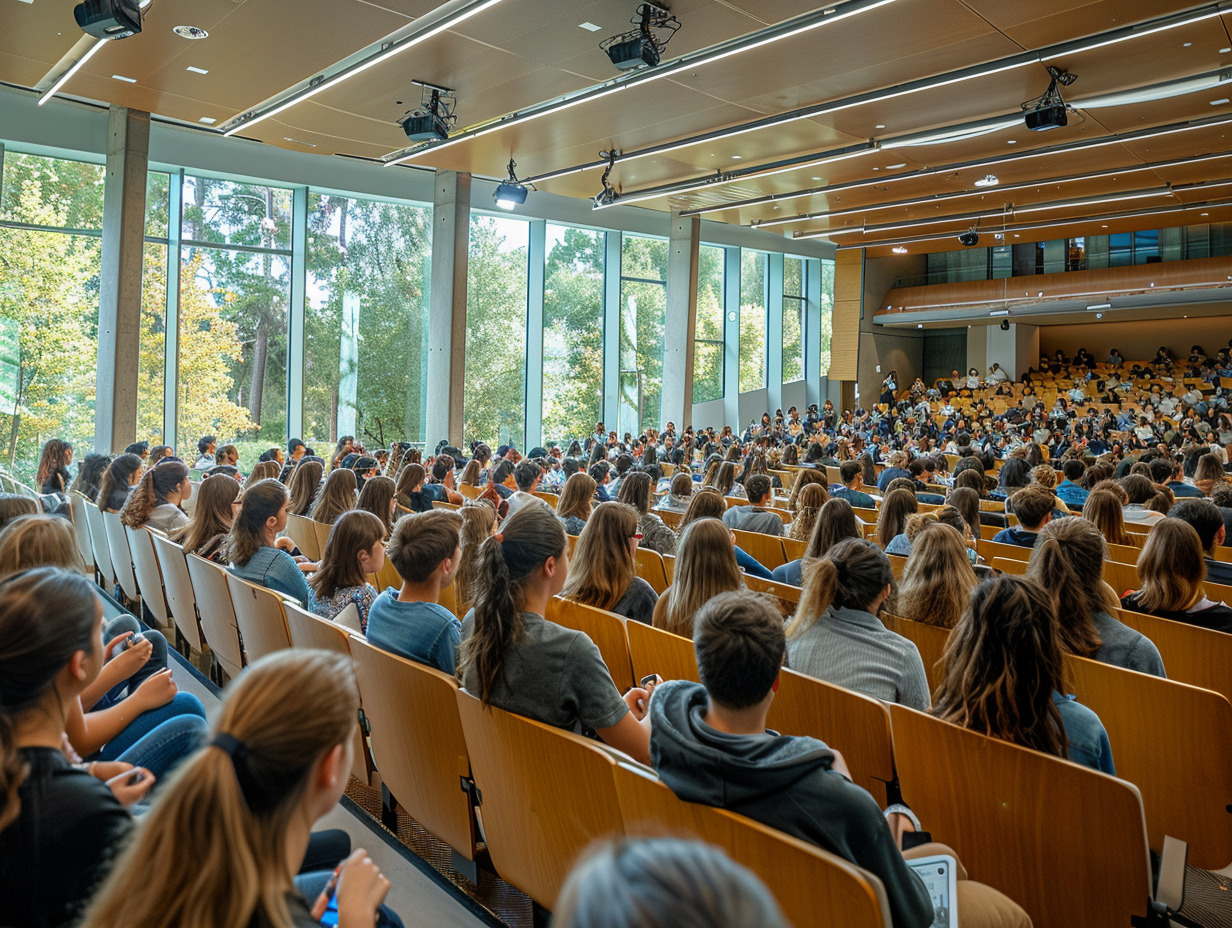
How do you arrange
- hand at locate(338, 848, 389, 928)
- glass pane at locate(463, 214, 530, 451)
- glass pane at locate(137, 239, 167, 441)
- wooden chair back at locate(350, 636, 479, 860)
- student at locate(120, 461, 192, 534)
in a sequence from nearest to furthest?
hand at locate(338, 848, 389, 928) < wooden chair back at locate(350, 636, 479, 860) < student at locate(120, 461, 192, 534) < glass pane at locate(137, 239, 167, 441) < glass pane at locate(463, 214, 530, 451)

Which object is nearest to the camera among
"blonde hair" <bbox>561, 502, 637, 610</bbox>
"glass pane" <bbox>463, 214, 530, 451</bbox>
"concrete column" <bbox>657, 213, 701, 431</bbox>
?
"blonde hair" <bbox>561, 502, 637, 610</bbox>

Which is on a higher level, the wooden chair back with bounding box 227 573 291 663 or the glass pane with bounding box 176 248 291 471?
the glass pane with bounding box 176 248 291 471

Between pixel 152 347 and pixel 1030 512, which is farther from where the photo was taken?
pixel 152 347

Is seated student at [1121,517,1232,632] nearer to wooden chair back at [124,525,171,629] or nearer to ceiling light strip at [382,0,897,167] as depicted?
wooden chair back at [124,525,171,629]

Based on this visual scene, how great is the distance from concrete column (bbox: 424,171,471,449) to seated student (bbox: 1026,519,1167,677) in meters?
12.1

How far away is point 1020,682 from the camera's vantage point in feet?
7.05

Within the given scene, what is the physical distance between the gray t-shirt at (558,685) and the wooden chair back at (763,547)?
3.34 metres

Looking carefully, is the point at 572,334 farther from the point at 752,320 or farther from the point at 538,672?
the point at 538,672

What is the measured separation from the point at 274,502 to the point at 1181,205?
A: 18564 mm

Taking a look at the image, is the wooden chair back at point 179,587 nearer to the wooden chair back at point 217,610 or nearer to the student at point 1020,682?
the wooden chair back at point 217,610

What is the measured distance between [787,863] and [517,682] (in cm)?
93

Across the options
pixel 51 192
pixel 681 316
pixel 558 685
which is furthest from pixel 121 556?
pixel 681 316

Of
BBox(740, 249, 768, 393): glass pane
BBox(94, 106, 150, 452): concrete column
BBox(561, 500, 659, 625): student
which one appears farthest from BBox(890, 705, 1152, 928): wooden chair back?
BBox(740, 249, 768, 393): glass pane

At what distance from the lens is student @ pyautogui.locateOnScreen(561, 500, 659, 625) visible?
11.8 ft
